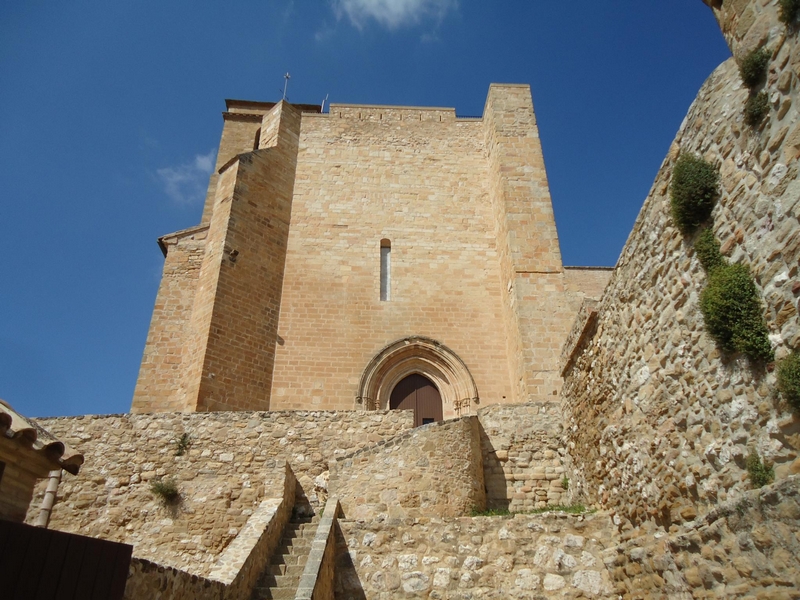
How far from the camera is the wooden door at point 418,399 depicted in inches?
525

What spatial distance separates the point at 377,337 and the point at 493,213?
16.0ft

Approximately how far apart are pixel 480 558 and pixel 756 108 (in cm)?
555

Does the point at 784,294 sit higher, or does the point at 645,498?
the point at 784,294

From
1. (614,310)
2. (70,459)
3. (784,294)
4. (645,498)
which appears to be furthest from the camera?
(614,310)

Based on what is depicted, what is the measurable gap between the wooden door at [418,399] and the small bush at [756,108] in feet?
32.6

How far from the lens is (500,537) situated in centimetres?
700

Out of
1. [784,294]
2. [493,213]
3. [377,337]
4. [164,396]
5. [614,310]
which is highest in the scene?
[493,213]

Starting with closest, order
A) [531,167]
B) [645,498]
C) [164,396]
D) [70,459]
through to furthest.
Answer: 1. [70,459]
2. [645,498]
3. [164,396]
4. [531,167]

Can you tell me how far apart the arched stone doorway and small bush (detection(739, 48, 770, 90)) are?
9.50 m

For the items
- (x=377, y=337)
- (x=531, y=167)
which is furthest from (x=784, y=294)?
(x=531, y=167)

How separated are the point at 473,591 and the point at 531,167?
36.1 feet

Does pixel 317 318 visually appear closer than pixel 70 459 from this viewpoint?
No

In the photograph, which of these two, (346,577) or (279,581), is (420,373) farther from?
(279,581)

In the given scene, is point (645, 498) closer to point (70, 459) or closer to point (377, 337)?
point (70, 459)
